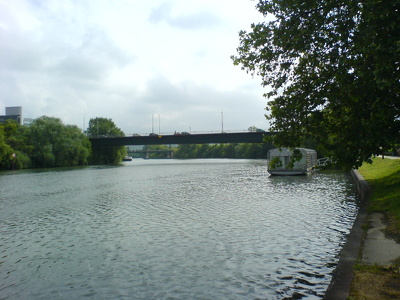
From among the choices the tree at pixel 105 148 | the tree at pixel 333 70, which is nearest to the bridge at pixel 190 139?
the tree at pixel 105 148

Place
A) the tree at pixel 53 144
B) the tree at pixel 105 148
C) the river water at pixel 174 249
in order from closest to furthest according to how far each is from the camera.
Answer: the river water at pixel 174 249 → the tree at pixel 53 144 → the tree at pixel 105 148

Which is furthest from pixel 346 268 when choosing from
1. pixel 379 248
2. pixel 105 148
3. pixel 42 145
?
pixel 105 148

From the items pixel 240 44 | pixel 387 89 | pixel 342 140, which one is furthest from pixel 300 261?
pixel 240 44

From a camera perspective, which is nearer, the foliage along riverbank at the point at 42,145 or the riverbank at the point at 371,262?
the riverbank at the point at 371,262

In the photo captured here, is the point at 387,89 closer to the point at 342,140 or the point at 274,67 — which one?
the point at 342,140

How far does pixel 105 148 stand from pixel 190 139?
119 feet

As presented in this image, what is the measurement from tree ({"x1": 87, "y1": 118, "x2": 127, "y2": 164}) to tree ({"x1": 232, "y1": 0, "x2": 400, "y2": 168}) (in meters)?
107

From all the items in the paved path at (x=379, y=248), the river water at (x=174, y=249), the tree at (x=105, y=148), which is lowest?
the river water at (x=174, y=249)

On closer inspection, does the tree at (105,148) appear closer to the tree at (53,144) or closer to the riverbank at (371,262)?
the tree at (53,144)

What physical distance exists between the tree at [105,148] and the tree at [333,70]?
350 ft

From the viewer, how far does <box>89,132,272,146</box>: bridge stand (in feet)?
314

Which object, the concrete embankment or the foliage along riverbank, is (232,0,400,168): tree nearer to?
the concrete embankment

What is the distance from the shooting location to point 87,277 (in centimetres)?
1127

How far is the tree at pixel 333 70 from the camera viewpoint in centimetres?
1138
